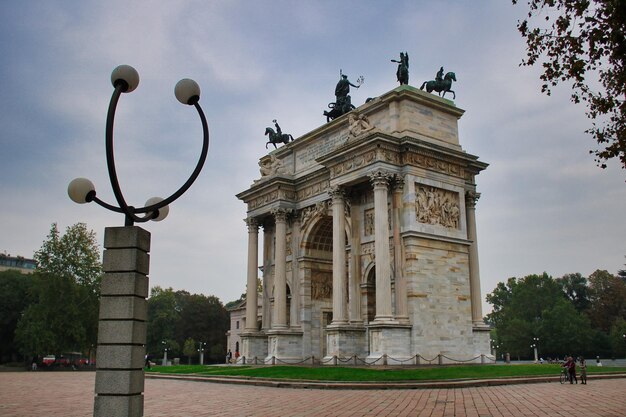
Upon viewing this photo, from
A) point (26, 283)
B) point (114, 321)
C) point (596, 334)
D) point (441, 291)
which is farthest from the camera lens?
point (596, 334)

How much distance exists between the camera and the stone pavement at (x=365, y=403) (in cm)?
1349

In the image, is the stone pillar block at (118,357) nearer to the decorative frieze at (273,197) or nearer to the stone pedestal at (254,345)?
the decorative frieze at (273,197)

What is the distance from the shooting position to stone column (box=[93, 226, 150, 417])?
9.38 metres

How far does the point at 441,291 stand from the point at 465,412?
20035mm

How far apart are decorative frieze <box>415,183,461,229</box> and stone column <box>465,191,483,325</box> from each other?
1723 millimetres

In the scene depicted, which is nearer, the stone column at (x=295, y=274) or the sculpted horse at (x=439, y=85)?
the sculpted horse at (x=439, y=85)

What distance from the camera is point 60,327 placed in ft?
180

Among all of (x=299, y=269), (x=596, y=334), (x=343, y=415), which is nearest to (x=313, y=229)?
(x=299, y=269)

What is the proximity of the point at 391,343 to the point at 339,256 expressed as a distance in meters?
6.35

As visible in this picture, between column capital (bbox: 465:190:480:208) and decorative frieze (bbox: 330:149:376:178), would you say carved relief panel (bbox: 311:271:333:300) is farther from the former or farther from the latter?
column capital (bbox: 465:190:480:208)

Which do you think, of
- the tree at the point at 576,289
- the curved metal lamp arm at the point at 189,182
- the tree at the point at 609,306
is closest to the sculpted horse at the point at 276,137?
the curved metal lamp arm at the point at 189,182

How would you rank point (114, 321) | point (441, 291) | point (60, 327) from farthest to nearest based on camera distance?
point (60, 327), point (441, 291), point (114, 321)

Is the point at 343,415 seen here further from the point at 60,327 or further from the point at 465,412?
the point at 60,327

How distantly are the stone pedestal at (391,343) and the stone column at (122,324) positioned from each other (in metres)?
21.6
